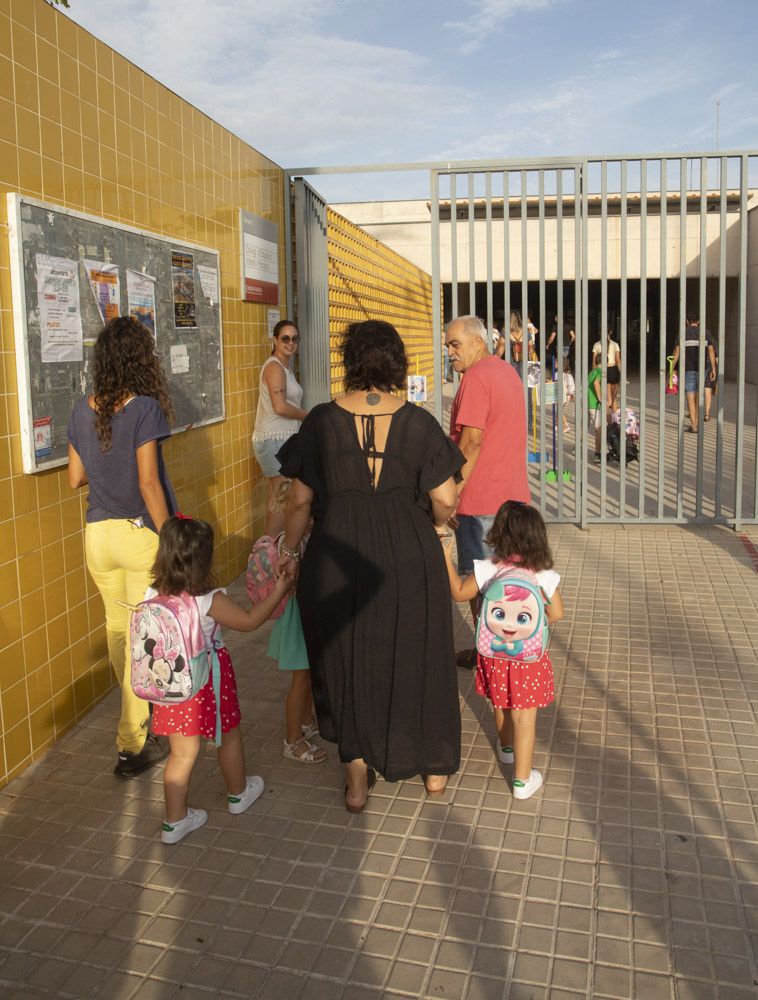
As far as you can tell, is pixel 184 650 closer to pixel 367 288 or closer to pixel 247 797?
pixel 247 797

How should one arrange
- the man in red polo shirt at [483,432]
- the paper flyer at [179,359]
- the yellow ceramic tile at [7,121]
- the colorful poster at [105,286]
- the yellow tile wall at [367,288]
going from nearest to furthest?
1. the yellow ceramic tile at [7,121]
2. the colorful poster at [105,286]
3. the man in red polo shirt at [483,432]
4. the paper flyer at [179,359]
5. the yellow tile wall at [367,288]

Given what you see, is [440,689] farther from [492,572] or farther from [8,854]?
[8,854]

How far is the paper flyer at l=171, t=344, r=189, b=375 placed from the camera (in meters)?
5.72

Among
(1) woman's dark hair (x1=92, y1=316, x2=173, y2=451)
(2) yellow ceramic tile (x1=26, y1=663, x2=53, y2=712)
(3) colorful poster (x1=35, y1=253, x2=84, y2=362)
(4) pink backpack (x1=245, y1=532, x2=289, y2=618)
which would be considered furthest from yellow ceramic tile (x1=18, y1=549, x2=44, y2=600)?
(4) pink backpack (x1=245, y1=532, x2=289, y2=618)

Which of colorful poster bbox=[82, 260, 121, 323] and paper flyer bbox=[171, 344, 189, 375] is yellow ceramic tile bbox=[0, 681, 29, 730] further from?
paper flyer bbox=[171, 344, 189, 375]

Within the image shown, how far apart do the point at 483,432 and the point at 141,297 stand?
80.3 inches

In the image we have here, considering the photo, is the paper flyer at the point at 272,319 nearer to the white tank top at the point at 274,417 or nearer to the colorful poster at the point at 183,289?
the white tank top at the point at 274,417

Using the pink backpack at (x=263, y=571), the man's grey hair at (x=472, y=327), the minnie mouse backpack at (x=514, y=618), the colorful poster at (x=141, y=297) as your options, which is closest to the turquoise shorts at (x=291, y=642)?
the pink backpack at (x=263, y=571)

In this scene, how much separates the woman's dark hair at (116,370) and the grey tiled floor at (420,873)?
155cm

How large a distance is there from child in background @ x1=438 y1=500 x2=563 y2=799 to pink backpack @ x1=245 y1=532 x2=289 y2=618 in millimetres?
723

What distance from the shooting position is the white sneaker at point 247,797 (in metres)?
3.72

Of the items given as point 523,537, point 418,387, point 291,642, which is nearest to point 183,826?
point 291,642

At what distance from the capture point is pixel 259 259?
23.9 feet

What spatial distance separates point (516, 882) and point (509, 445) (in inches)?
93.4
